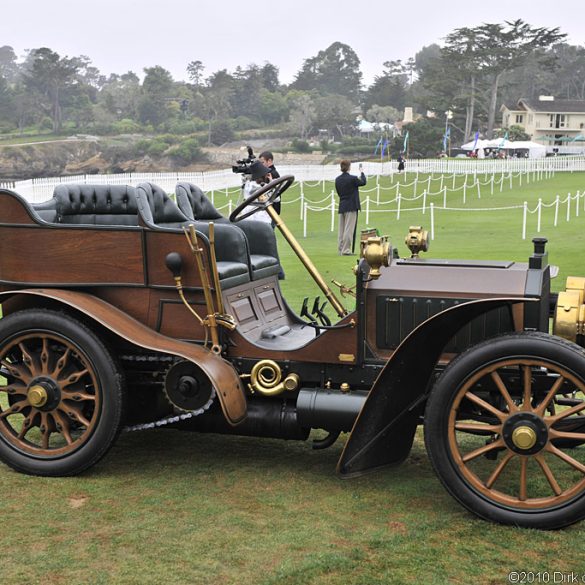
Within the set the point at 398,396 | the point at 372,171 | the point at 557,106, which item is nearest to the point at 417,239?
the point at 398,396

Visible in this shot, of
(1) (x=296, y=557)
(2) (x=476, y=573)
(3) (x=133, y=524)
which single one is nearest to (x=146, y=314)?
(3) (x=133, y=524)

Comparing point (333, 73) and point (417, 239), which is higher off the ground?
point (333, 73)

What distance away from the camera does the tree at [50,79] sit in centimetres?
10612

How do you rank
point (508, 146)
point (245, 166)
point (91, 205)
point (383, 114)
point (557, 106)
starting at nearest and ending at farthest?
point (245, 166) < point (91, 205) < point (508, 146) < point (557, 106) < point (383, 114)

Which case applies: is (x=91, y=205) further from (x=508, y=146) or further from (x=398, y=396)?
(x=508, y=146)

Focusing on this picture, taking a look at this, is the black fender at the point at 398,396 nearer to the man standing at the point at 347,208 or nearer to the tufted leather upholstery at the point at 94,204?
the tufted leather upholstery at the point at 94,204

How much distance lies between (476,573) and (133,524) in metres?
1.52

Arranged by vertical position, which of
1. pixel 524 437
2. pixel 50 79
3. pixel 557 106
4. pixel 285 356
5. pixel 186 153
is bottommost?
pixel 186 153

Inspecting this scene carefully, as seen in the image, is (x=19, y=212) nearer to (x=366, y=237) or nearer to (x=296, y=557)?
(x=366, y=237)

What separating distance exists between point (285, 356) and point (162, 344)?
0.63 metres

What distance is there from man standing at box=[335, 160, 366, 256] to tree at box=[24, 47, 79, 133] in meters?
94.3

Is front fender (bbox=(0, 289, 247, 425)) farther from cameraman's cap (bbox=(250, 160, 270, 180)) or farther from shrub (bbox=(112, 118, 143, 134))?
shrub (bbox=(112, 118, 143, 134))

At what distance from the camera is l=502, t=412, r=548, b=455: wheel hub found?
3842 mm

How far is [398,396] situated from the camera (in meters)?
4.23
